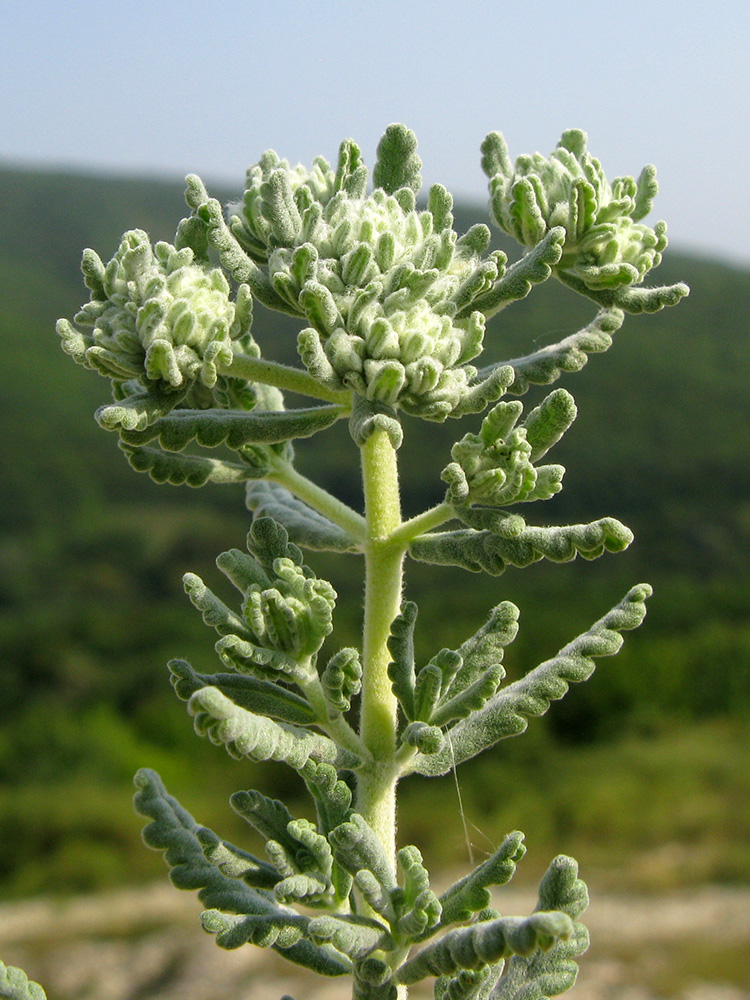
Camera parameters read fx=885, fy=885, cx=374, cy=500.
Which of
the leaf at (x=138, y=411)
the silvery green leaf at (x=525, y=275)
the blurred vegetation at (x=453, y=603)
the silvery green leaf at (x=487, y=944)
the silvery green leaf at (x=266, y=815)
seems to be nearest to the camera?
the silvery green leaf at (x=487, y=944)

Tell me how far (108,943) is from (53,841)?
4.78 m

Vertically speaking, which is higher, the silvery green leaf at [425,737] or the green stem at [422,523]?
the green stem at [422,523]

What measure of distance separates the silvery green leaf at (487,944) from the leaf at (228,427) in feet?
4.11

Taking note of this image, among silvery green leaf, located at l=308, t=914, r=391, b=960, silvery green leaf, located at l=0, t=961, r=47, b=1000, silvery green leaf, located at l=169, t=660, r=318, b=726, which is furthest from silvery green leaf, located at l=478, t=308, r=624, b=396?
silvery green leaf, located at l=0, t=961, r=47, b=1000

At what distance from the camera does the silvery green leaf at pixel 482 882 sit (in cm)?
215

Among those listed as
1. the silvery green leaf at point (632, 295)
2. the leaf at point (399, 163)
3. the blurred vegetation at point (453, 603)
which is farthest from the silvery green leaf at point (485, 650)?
the blurred vegetation at point (453, 603)

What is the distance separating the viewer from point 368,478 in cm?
238

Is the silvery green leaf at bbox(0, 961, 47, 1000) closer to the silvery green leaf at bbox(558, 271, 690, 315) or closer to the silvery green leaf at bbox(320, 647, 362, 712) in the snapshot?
the silvery green leaf at bbox(320, 647, 362, 712)

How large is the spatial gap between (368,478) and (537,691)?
2.32ft

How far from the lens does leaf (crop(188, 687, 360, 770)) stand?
1792 millimetres

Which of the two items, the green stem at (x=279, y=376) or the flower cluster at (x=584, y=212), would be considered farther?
the flower cluster at (x=584, y=212)

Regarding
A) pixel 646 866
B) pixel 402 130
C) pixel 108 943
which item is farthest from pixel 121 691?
pixel 402 130

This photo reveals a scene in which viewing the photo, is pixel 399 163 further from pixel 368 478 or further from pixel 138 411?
pixel 138 411

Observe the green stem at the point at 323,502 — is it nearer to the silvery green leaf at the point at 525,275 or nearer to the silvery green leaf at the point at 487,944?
the silvery green leaf at the point at 525,275
